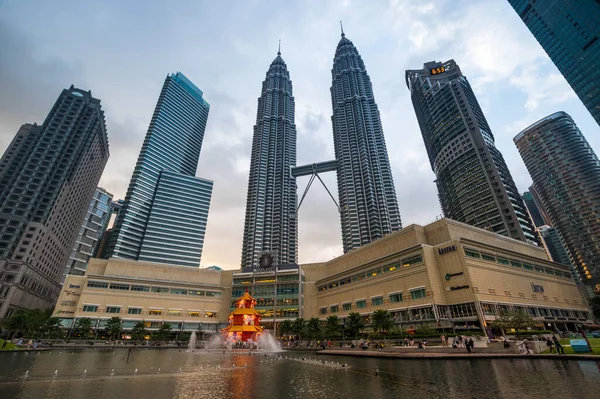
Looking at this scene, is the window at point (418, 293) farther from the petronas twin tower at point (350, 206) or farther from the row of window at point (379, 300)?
the petronas twin tower at point (350, 206)

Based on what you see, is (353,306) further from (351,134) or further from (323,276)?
(351,134)

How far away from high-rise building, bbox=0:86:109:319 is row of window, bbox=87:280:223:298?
33.0m

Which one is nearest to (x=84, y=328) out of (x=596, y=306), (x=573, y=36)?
(x=596, y=306)

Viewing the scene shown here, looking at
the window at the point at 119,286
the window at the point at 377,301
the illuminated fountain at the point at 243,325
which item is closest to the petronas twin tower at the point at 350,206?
the window at the point at 119,286

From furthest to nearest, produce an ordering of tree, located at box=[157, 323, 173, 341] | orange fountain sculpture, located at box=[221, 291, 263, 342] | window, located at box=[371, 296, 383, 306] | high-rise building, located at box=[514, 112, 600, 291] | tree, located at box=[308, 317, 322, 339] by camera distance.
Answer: high-rise building, located at box=[514, 112, 600, 291], tree, located at box=[157, 323, 173, 341], window, located at box=[371, 296, 383, 306], tree, located at box=[308, 317, 322, 339], orange fountain sculpture, located at box=[221, 291, 263, 342]

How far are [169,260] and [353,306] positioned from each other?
124101 millimetres

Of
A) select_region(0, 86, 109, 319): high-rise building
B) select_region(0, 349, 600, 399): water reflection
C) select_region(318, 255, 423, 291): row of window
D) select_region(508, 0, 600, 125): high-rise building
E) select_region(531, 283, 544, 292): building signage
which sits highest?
select_region(508, 0, 600, 125): high-rise building

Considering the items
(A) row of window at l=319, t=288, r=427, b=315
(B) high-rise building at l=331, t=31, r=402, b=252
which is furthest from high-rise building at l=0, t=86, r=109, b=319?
(B) high-rise building at l=331, t=31, r=402, b=252

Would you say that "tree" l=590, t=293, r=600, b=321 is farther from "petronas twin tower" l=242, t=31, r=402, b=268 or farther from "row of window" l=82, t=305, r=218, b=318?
"row of window" l=82, t=305, r=218, b=318

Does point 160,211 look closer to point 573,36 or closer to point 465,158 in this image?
point 465,158

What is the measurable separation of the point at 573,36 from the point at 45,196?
20941 centimetres

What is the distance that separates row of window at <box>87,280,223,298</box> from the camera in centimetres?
8843

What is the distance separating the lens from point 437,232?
7019 cm

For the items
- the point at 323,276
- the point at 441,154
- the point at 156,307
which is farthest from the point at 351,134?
the point at 156,307
